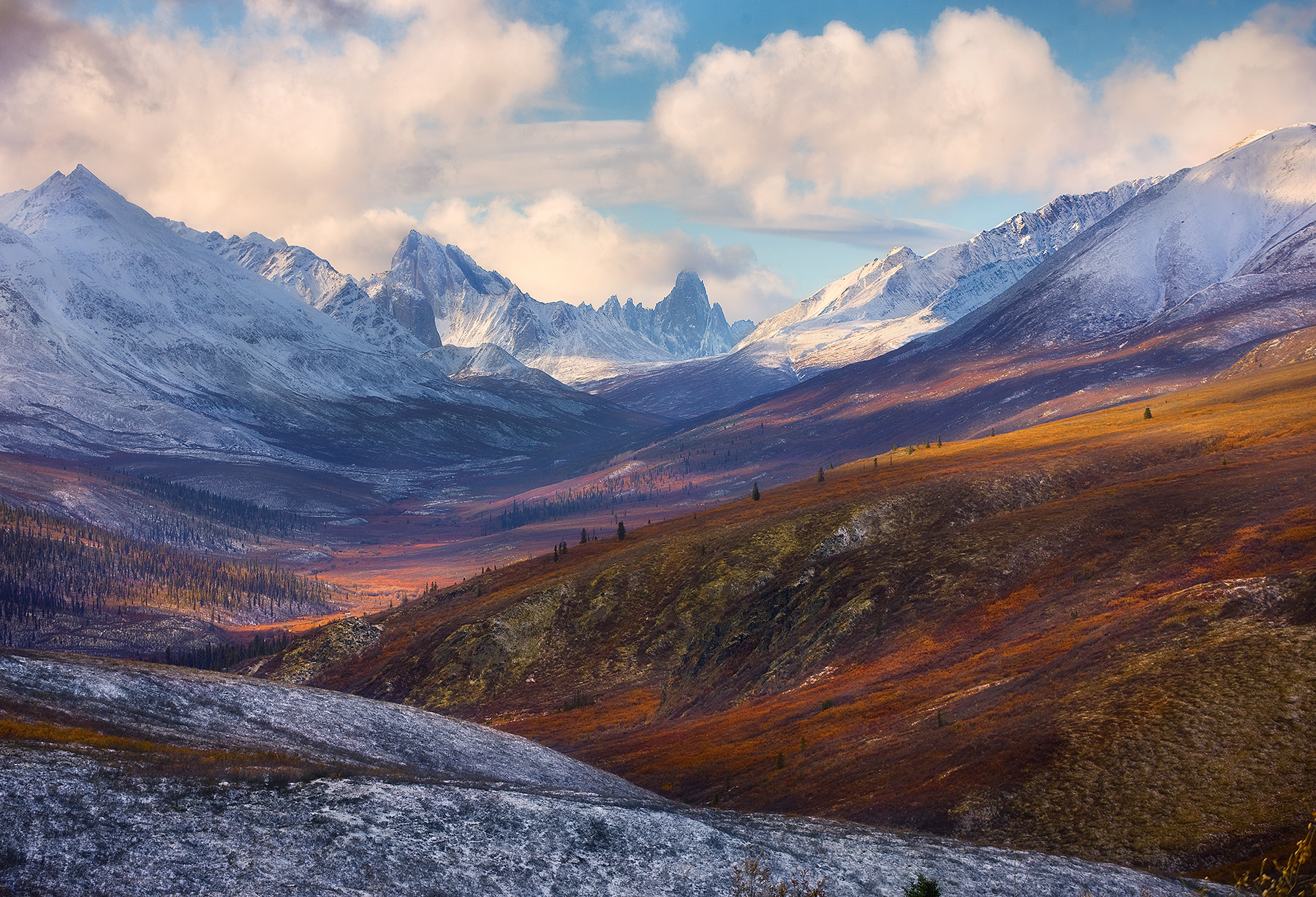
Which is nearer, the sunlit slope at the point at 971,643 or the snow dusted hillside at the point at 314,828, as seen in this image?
the snow dusted hillside at the point at 314,828

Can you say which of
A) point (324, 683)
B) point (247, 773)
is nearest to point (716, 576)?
point (324, 683)

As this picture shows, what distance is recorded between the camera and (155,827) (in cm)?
2275

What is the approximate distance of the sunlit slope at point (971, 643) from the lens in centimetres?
3562

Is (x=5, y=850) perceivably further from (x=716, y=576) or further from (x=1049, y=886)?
(x=716, y=576)

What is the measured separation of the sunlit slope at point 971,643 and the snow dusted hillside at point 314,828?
713 cm

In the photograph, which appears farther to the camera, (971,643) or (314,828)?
(971,643)

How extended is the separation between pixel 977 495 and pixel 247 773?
290 ft

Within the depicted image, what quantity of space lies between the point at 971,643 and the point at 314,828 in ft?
174

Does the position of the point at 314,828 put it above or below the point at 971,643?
above

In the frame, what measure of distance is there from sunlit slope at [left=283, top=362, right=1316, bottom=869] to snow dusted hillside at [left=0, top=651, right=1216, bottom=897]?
23.4ft

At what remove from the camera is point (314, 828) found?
24406mm

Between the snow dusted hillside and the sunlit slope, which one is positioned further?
the sunlit slope

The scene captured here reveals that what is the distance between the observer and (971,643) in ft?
216

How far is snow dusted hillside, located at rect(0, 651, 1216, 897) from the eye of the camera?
22.0 m
